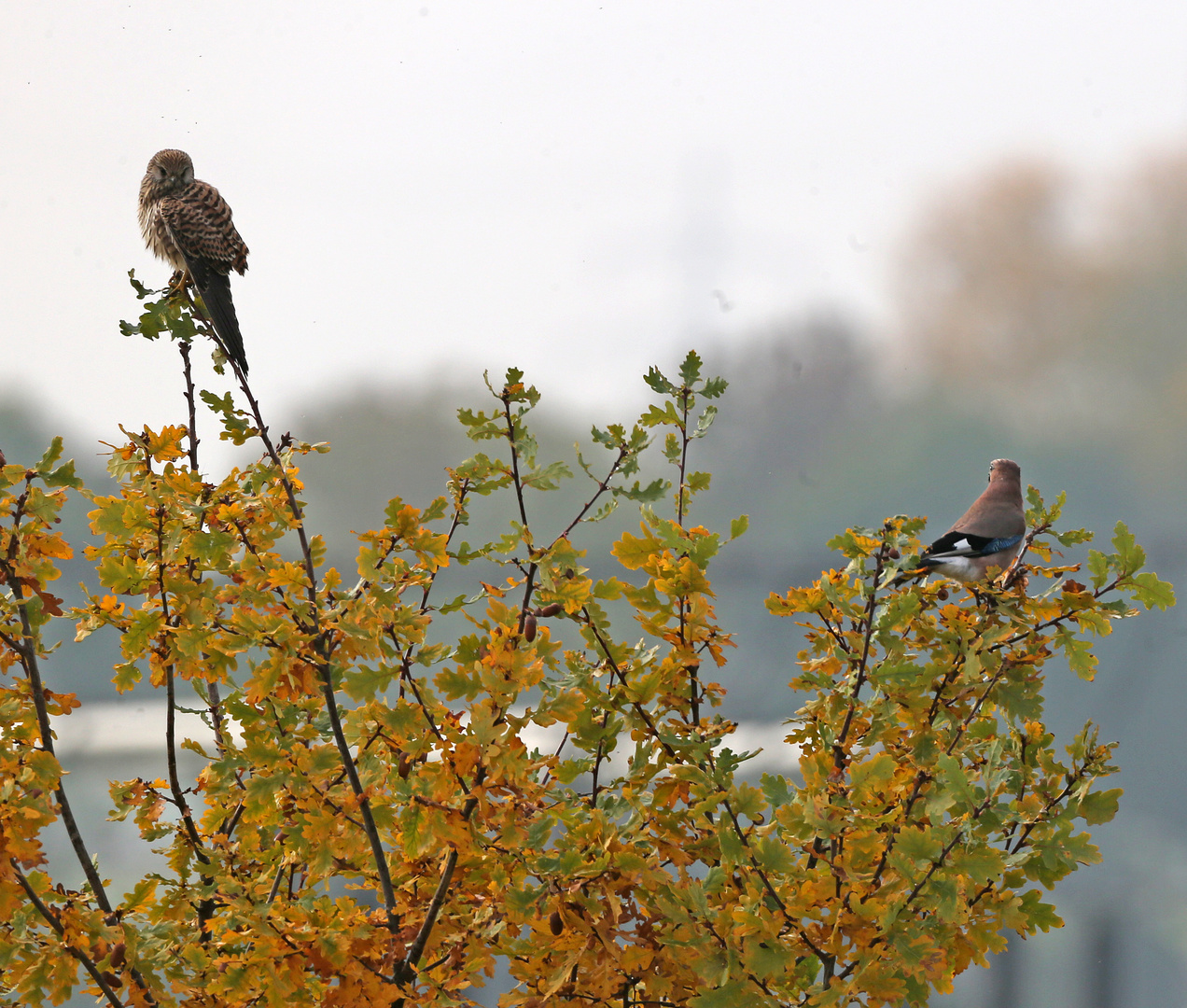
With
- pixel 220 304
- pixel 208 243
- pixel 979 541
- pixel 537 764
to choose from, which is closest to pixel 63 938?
pixel 537 764

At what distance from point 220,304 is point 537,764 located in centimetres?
91

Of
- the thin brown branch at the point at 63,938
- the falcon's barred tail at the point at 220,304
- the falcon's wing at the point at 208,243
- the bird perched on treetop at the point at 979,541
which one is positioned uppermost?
the falcon's wing at the point at 208,243

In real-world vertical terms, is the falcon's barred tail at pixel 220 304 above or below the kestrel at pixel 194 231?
below

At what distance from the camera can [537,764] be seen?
32.9 inches

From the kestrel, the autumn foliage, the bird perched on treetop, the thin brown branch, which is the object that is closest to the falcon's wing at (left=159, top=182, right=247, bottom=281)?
the kestrel

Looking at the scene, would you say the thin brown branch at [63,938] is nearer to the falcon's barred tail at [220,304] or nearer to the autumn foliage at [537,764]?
the autumn foliage at [537,764]

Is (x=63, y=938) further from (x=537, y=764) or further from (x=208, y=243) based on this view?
(x=208, y=243)

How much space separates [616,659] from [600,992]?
0.25m

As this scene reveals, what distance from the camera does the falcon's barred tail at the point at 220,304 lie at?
1.32 meters

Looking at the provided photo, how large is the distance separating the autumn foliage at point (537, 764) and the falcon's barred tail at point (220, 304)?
301mm

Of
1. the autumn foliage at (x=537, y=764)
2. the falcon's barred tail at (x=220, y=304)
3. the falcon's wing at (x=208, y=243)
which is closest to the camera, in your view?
the autumn foliage at (x=537, y=764)

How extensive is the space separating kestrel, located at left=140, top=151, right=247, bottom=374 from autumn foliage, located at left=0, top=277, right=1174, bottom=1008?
46cm

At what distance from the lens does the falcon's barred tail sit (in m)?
1.32

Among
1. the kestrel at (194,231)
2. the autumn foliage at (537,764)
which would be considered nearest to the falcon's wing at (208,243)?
the kestrel at (194,231)
